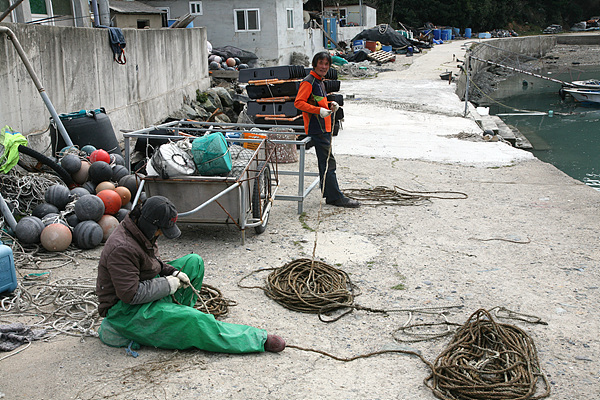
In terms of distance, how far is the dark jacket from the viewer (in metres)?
3.59

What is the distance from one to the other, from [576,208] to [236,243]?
196 inches

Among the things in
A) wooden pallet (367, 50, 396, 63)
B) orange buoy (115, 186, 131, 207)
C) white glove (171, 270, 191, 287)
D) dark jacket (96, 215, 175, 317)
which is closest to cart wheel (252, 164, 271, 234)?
orange buoy (115, 186, 131, 207)

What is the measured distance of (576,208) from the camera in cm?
781

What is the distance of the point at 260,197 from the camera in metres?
6.32

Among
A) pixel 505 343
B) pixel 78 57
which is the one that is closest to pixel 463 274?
pixel 505 343

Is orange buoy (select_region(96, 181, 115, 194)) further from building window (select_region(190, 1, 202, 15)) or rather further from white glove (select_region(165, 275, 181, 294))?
building window (select_region(190, 1, 202, 15))

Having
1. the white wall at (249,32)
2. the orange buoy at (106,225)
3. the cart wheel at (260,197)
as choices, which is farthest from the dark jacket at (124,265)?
the white wall at (249,32)

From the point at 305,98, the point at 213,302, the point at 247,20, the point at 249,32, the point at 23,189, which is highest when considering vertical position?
the point at 247,20

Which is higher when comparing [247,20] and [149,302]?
[247,20]

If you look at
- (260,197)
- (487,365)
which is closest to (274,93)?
(260,197)

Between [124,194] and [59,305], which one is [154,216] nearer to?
[59,305]

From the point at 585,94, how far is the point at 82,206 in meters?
28.1

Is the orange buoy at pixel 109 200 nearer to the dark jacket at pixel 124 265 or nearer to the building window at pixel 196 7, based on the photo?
the dark jacket at pixel 124 265

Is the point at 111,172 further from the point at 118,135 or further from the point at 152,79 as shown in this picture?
the point at 152,79
